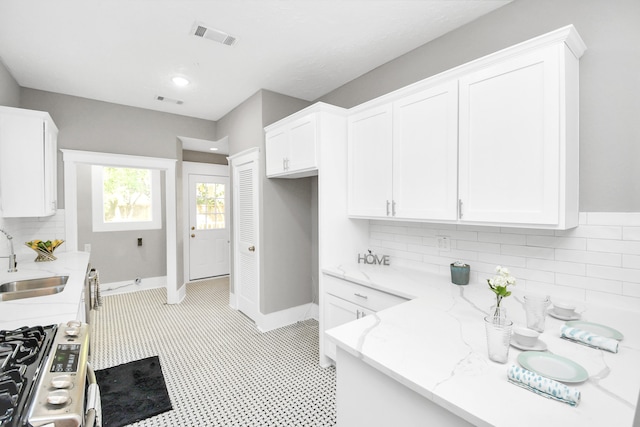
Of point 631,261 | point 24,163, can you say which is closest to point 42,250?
point 24,163

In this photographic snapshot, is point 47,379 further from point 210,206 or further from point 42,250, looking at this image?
point 210,206

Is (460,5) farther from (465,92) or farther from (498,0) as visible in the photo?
(465,92)

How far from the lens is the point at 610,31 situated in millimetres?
1687

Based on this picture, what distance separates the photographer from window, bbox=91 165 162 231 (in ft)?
16.3

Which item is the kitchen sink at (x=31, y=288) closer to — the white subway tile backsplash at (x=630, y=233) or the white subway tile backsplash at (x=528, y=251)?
the white subway tile backsplash at (x=528, y=251)

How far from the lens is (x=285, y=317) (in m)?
3.71

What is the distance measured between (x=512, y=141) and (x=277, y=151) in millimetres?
2169

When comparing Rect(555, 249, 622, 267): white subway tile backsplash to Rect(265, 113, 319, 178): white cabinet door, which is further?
Rect(265, 113, 319, 178): white cabinet door

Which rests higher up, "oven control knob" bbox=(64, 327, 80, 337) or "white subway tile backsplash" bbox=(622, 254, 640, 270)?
"white subway tile backsplash" bbox=(622, 254, 640, 270)

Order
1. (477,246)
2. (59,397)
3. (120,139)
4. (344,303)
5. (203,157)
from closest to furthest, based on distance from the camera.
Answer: (59,397)
(477,246)
(344,303)
(120,139)
(203,157)

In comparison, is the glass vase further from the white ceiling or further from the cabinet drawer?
the white ceiling

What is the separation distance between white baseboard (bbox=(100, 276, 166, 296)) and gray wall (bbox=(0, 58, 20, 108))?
285 centimetres

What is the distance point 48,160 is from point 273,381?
3028 mm

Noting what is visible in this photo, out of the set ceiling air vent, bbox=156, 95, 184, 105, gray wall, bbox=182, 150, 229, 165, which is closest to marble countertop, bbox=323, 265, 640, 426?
ceiling air vent, bbox=156, 95, 184, 105
